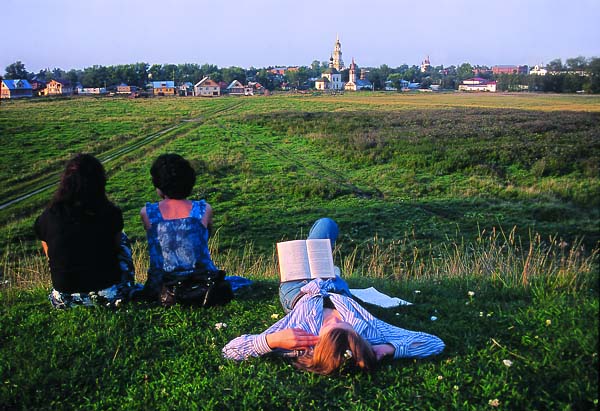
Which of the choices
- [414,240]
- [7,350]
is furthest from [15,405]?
[414,240]

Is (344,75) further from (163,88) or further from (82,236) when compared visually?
(82,236)

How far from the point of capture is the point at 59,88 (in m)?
41.5

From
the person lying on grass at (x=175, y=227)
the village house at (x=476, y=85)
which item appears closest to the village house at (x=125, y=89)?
the village house at (x=476, y=85)

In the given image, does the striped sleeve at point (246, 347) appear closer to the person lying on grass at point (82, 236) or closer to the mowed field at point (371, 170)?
the person lying on grass at point (82, 236)

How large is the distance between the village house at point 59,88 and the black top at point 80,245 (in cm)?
3805

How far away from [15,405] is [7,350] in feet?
2.15

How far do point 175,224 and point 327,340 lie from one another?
5.43ft

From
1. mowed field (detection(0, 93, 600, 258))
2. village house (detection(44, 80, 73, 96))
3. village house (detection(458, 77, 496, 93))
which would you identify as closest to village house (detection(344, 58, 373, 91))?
village house (detection(44, 80, 73, 96))

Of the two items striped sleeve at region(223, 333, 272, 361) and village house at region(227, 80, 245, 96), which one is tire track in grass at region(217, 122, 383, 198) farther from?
village house at region(227, 80, 245, 96)

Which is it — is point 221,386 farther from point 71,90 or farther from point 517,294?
point 71,90

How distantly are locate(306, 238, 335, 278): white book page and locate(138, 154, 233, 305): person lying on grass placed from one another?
69 centimetres

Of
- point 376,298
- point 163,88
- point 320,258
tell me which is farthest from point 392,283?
point 163,88

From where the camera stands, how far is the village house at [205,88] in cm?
5653

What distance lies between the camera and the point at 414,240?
9.58 meters
